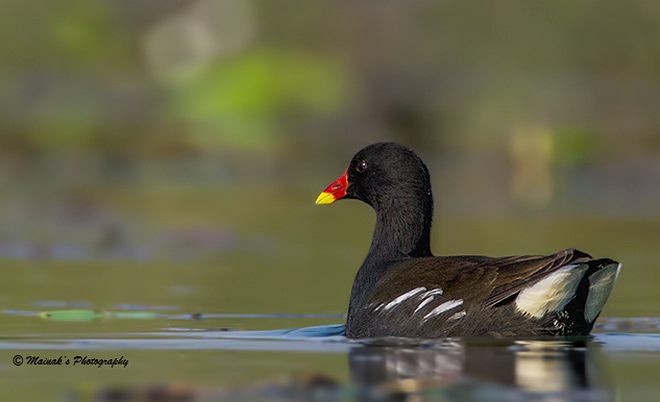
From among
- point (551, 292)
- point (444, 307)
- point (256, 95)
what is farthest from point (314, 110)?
point (551, 292)

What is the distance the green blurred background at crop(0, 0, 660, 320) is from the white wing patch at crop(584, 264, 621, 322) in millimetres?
6912

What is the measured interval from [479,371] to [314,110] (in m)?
15.2

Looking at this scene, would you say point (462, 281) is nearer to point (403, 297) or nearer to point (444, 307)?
point (444, 307)

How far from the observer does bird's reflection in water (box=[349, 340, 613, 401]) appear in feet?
22.3

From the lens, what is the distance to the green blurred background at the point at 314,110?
58.7ft

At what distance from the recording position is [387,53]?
23.8 meters

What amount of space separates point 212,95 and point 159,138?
1.28m

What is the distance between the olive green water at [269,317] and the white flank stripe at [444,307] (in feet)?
0.83

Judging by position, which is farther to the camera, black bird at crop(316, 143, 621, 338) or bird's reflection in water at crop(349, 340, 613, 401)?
black bird at crop(316, 143, 621, 338)

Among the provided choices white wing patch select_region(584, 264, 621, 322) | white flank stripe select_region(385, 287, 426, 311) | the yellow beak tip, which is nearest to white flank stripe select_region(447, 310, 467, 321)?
white flank stripe select_region(385, 287, 426, 311)

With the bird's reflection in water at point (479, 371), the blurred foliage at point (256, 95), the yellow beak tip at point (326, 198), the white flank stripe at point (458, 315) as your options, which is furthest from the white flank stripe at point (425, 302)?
the blurred foliage at point (256, 95)

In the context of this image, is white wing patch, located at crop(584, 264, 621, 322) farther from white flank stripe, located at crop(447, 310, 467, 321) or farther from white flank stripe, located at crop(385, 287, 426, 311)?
white flank stripe, located at crop(385, 287, 426, 311)

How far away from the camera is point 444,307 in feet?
28.9

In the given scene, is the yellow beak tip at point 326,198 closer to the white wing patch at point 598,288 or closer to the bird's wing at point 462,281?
the bird's wing at point 462,281
